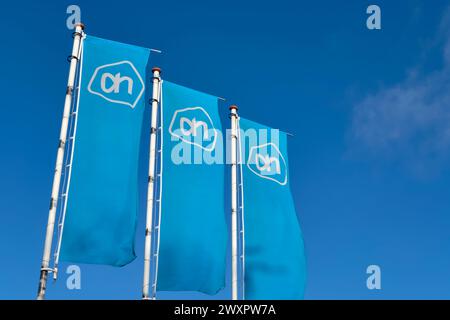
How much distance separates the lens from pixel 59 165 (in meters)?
19.3

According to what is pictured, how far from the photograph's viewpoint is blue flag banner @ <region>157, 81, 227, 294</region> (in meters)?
20.9

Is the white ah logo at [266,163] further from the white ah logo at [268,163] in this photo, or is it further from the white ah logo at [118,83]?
A: the white ah logo at [118,83]

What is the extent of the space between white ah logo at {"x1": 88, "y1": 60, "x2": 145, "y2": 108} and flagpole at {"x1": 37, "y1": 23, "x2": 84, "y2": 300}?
0.98 m

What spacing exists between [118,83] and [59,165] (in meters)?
3.85

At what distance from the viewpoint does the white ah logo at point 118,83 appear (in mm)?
20500

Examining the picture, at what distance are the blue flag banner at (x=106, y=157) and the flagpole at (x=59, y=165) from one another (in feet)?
1.83

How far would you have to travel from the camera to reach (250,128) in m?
26.8

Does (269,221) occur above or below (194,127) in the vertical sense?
below

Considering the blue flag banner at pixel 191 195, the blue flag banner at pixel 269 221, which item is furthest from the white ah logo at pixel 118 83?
the blue flag banner at pixel 269 221

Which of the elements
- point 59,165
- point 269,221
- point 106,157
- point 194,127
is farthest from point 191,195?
point 59,165

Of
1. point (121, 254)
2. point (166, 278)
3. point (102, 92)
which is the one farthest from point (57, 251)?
point (102, 92)

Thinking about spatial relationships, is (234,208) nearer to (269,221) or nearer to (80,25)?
(269,221)

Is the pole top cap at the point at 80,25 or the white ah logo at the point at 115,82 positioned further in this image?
the pole top cap at the point at 80,25
